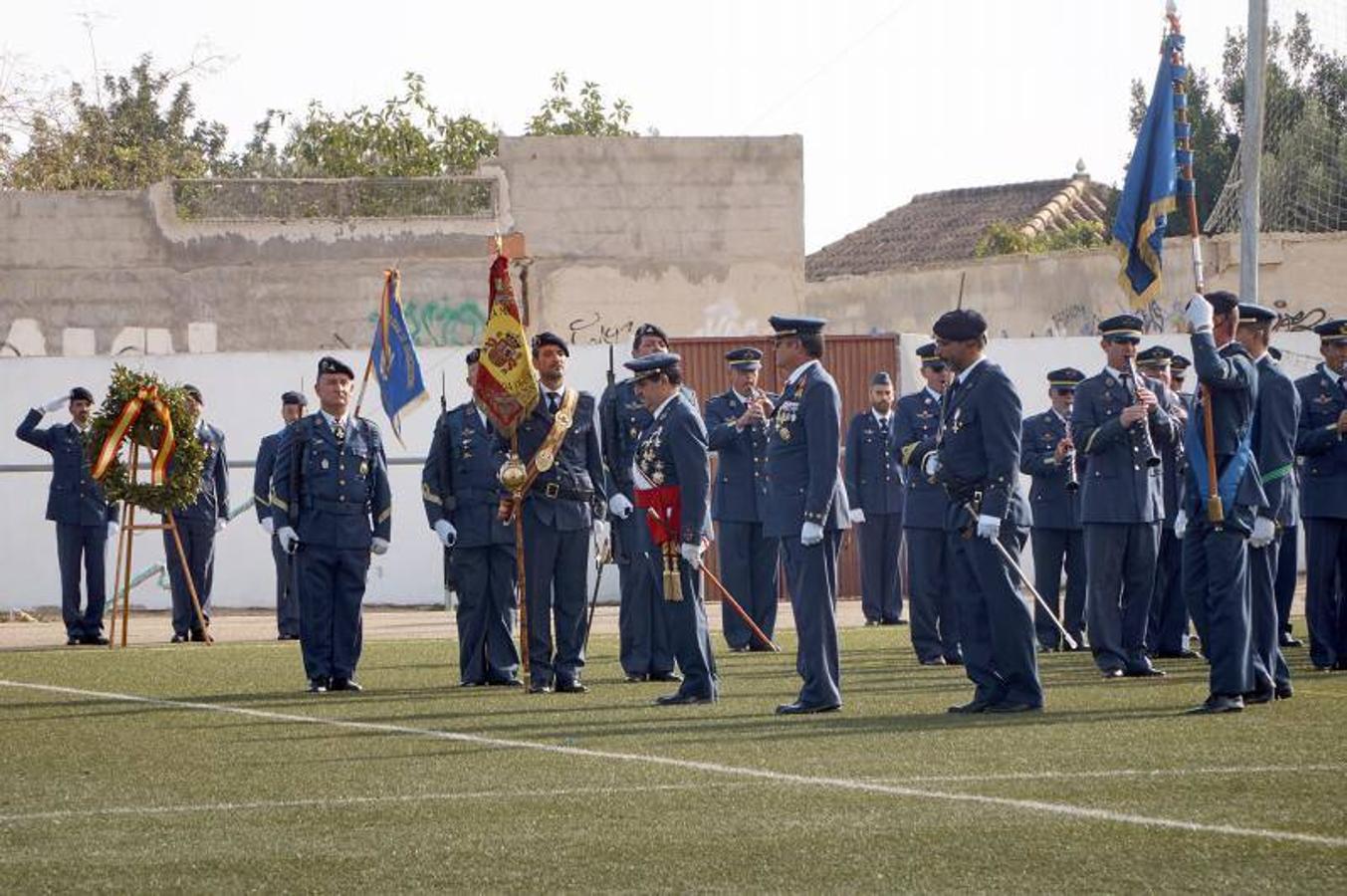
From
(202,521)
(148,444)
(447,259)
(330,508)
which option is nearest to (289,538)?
(330,508)

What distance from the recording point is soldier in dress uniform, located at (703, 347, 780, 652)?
17.8 metres

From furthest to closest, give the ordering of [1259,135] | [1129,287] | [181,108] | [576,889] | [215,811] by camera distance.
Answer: [181,108] < [1259,135] < [1129,287] < [215,811] < [576,889]

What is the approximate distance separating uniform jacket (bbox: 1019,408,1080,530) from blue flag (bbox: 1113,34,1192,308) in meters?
1.71

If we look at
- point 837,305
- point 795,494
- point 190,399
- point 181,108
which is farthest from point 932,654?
point 181,108

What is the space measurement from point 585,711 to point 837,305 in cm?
2831

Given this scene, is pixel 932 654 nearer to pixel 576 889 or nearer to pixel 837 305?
pixel 576 889

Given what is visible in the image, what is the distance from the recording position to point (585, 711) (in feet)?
40.6

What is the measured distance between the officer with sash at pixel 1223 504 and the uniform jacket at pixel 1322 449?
2.59 m

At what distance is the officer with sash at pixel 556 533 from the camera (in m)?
13.8

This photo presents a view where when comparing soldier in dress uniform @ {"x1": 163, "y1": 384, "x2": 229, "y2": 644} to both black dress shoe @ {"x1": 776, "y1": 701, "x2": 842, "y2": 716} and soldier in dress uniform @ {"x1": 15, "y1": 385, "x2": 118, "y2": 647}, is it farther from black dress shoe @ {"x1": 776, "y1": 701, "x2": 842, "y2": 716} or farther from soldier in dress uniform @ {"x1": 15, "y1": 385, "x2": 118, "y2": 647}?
black dress shoe @ {"x1": 776, "y1": 701, "x2": 842, "y2": 716}

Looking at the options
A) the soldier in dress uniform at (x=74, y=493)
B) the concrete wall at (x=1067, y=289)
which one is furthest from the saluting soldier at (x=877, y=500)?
the concrete wall at (x=1067, y=289)

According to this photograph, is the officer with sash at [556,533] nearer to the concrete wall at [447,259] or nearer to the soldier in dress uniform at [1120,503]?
the soldier in dress uniform at [1120,503]

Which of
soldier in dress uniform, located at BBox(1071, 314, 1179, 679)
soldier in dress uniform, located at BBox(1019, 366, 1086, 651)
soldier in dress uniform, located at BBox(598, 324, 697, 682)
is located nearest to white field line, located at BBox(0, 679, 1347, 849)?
soldier in dress uniform, located at BBox(598, 324, 697, 682)

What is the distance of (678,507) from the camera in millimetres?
12977
